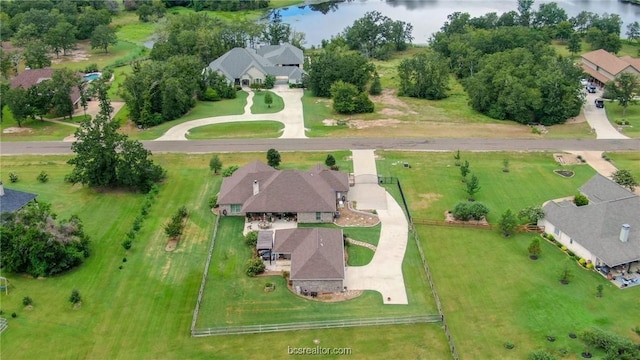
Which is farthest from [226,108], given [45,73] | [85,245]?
[85,245]

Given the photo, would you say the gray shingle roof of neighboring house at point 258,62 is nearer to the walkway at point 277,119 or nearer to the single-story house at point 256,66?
the single-story house at point 256,66

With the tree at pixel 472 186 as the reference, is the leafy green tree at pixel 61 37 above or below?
above

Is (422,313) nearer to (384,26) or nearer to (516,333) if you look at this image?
(516,333)

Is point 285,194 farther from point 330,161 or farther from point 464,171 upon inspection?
point 464,171

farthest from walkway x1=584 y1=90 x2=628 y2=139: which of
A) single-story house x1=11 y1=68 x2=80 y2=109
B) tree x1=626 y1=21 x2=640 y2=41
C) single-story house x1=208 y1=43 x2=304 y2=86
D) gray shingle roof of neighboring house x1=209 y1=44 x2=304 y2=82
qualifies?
single-story house x1=11 y1=68 x2=80 y2=109

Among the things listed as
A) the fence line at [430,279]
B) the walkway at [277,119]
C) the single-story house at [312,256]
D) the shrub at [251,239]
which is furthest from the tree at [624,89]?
the shrub at [251,239]

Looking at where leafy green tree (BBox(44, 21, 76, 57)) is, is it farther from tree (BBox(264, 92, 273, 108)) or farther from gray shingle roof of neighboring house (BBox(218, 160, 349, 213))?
gray shingle roof of neighboring house (BBox(218, 160, 349, 213))

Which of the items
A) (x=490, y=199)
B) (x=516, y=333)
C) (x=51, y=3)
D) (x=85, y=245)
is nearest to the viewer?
(x=516, y=333)
